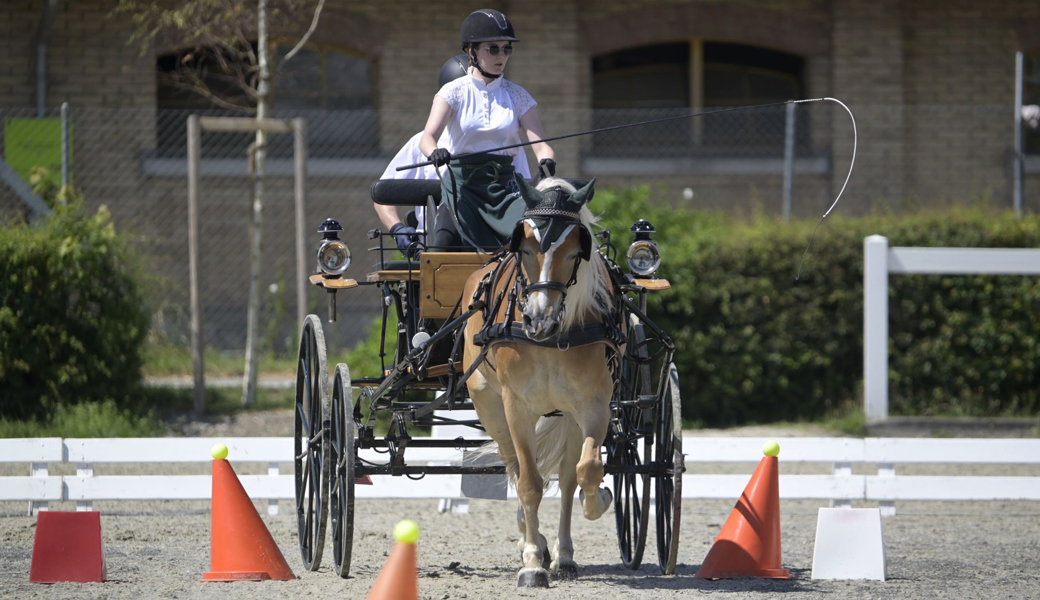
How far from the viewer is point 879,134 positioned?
1497cm

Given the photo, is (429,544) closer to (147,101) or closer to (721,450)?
(721,450)

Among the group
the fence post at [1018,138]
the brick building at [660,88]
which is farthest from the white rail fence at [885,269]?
the brick building at [660,88]

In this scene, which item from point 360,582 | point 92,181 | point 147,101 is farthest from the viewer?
point 147,101

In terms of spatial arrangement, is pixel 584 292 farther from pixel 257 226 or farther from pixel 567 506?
pixel 257 226

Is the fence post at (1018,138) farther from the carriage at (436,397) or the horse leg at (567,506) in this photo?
the horse leg at (567,506)

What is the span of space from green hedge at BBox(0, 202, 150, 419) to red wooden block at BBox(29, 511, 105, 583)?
4813 mm

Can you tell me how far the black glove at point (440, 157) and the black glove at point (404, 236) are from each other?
24.3 inches

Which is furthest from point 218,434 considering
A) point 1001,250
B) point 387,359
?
point 1001,250

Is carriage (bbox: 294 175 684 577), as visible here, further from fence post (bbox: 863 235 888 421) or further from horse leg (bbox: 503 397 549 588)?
fence post (bbox: 863 235 888 421)

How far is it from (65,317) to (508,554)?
5.38 metres

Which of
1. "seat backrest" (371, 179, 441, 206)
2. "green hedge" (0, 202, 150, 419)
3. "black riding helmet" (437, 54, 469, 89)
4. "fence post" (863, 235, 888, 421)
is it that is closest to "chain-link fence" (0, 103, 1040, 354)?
"green hedge" (0, 202, 150, 419)

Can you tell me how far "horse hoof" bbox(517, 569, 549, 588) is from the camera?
570 centimetres

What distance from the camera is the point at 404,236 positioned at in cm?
665

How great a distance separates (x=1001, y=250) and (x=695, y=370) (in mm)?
3039
